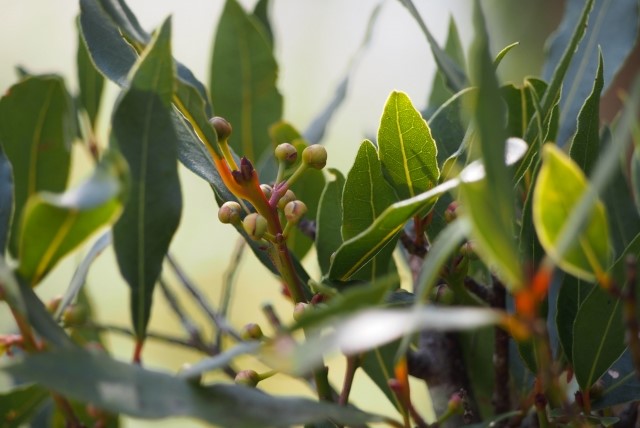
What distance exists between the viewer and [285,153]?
1.88ft

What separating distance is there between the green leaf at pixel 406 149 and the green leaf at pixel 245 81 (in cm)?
30

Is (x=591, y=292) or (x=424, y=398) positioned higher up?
(x=591, y=292)

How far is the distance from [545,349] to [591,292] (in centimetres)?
17

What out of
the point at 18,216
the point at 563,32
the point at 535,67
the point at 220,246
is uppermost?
the point at 563,32

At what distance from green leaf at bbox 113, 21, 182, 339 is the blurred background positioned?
1.36 meters

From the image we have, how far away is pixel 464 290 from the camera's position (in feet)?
1.92

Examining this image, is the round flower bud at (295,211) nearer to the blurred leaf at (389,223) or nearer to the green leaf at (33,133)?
the blurred leaf at (389,223)

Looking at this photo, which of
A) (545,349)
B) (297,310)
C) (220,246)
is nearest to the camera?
(545,349)

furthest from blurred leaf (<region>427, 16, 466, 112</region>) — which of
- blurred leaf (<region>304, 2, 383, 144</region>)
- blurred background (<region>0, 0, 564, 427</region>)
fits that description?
blurred background (<region>0, 0, 564, 427</region>)

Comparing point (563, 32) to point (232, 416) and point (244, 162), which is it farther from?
point (232, 416)

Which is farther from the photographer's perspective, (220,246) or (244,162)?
(220,246)

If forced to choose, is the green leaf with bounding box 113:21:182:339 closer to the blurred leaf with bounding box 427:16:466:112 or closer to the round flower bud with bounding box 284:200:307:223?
the round flower bud with bounding box 284:200:307:223

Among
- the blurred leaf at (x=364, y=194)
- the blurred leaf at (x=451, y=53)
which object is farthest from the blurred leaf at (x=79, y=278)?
the blurred leaf at (x=451, y=53)

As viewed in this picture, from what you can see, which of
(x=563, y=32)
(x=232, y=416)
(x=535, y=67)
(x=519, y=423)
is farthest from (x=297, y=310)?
(x=535, y=67)
